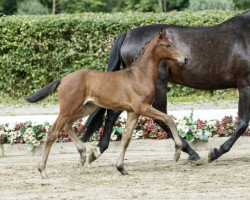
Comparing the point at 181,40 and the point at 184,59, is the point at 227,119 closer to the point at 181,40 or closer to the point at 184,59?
the point at 181,40

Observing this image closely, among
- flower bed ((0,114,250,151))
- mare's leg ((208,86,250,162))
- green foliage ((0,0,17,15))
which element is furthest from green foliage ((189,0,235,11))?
mare's leg ((208,86,250,162))

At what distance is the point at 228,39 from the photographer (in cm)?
1062

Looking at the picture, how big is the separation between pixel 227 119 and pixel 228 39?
193cm

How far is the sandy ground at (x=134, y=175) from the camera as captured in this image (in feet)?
27.7

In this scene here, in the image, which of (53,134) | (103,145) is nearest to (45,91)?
(53,134)

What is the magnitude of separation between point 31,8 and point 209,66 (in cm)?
1900

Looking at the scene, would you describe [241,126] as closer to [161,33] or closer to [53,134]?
[161,33]

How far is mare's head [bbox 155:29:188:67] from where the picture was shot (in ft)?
31.7

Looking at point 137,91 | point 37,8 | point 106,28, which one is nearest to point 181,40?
point 137,91

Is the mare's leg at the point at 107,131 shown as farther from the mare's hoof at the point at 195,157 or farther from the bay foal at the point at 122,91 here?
the mare's hoof at the point at 195,157

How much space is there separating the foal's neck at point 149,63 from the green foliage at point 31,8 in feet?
63.1

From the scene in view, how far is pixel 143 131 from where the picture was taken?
12109 mm

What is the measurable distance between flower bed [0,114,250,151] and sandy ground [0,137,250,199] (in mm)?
154

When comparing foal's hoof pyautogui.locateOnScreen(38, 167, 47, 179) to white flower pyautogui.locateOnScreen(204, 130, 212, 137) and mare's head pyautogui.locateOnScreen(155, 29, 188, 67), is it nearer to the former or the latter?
mare's head pyautogui.locateOnScreen(155, 29, 188, 67)
